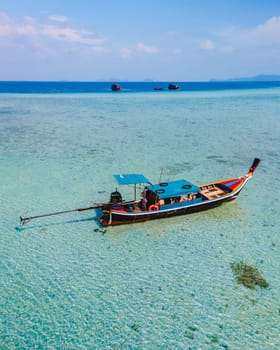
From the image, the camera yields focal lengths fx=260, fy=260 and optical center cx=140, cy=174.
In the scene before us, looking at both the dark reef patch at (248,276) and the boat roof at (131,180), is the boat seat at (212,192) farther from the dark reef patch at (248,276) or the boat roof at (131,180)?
the dark reef patch at (248,276)

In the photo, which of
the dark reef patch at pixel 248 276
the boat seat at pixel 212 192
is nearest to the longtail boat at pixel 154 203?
the boat seat at pixel 212 192

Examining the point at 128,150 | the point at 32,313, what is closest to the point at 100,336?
the point at 32,313

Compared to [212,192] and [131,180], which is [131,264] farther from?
[212,192]

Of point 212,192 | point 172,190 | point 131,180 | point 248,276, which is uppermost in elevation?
point 131,180

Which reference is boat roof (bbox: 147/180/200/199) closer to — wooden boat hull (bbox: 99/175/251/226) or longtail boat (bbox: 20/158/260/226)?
longtail boat (bbox: 20/158/260/226)

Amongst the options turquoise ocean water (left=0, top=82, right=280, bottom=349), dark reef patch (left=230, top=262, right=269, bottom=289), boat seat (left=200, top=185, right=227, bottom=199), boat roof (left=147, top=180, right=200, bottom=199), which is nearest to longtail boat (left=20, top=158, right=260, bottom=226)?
boat roof (left=147, top=180, right=200, bottom=199)

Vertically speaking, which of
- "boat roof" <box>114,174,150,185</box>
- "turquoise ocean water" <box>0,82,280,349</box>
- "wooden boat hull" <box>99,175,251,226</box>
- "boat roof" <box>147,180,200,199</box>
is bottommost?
"turquoise ocean water" <box>0,82,280,349</box>

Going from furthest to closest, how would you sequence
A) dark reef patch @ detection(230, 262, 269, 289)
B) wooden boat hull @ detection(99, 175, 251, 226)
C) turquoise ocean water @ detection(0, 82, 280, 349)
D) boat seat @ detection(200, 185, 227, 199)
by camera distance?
1. boat seat @ detection(200, 185, 227, 199)
2. wooden boat hull @ detection(99, 175, 251, 226)
3. dark reef patch @ detection(230, 262, 269, 289)
4. turquoise ocean water @ detection(0, 82, 280, 349)

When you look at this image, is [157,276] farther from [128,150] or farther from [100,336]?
[128,150]

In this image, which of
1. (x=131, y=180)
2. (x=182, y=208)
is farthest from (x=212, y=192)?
(x=131, y=180)

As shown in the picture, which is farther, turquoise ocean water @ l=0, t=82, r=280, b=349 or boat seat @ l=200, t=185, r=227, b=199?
boat seat @ l=200, t=185, r=227, b=199
